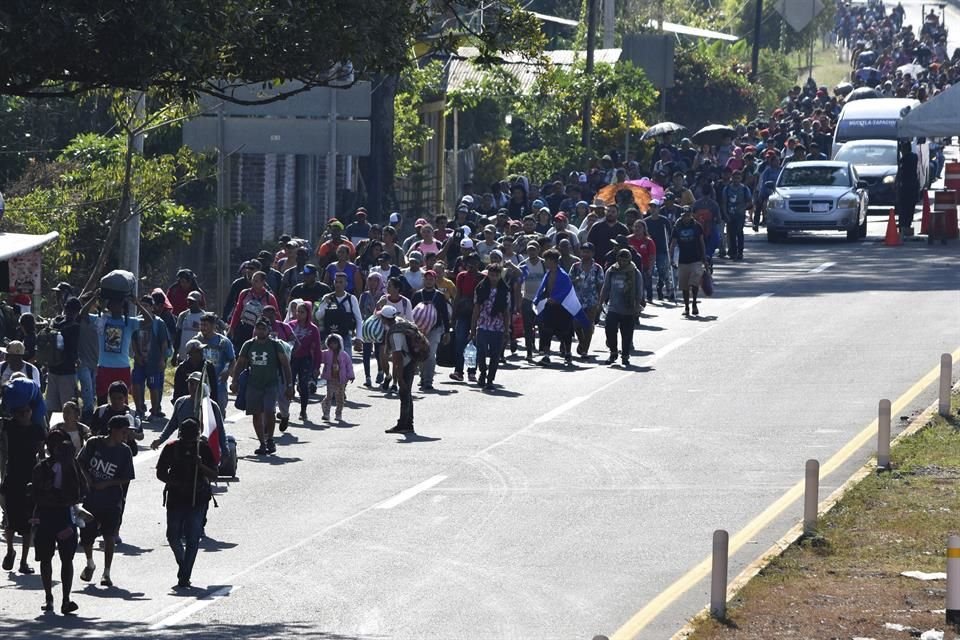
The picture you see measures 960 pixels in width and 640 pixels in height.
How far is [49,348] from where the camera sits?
2172 cm

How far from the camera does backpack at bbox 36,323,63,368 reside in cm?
2172

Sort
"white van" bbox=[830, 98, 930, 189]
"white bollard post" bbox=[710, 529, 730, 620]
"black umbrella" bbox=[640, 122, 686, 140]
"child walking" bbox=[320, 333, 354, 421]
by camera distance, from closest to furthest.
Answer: "white bollard post" bbox=[710, 529, 730, 620]
"child walking" bbox=[320, 333, 354, 421]
"black umbrella" bbox=[640, 122, 686, 140]
"white van" bbox=[830, 98, 930, 189]

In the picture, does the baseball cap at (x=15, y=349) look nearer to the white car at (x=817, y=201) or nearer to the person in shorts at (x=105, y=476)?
the person in shorts at (x=105, y=476)

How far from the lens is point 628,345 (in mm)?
27891

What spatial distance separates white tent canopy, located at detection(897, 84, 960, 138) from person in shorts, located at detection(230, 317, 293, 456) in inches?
826

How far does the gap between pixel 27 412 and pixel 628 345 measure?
12324 millimetres

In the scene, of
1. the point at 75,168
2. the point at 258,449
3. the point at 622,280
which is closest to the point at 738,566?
the point at 258,449

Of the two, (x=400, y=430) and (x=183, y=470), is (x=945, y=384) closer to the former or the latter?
(x=400, y=430)

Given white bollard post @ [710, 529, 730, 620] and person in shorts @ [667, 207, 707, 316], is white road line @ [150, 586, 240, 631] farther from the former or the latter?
person in shorts @ [667, 207, 707, 316]

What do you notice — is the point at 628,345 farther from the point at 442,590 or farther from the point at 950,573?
the point at 950,573

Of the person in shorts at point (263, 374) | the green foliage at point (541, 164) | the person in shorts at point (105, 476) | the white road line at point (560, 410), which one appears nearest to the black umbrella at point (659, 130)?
the green foliage at point (541, 164)

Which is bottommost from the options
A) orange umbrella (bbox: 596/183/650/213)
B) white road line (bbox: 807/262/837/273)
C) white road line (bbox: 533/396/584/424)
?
white road line (bbox: 533/396/584/424)

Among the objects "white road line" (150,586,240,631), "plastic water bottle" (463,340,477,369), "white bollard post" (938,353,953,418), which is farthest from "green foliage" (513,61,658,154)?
"white road line" (150,586,240,631)

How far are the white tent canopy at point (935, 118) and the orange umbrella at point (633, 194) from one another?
5.36m
